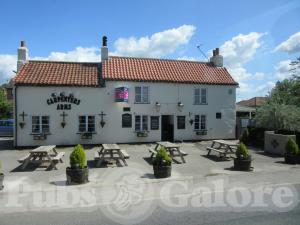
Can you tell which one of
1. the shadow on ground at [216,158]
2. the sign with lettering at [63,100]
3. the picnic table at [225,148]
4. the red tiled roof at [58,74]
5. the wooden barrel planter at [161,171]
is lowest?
the shadow on ground at [216,158]

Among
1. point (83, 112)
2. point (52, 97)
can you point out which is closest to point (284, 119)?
point (83, 112)

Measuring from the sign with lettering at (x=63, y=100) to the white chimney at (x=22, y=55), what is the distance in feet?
12.1

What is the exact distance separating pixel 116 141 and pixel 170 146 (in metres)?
7.67

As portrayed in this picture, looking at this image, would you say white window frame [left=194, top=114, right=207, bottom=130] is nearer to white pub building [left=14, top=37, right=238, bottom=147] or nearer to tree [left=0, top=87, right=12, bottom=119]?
white pub building [left=14, top=37, right=238, bottom=147]

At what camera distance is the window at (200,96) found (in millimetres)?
22875

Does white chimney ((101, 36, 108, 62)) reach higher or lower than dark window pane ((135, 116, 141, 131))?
higher

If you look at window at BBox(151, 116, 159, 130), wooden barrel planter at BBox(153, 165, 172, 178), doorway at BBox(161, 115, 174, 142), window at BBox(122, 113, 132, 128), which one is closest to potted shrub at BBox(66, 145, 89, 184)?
wooden barrel planter at BBox(153, 165, 172, 178)

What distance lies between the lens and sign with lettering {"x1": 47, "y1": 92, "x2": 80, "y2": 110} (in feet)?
64.5

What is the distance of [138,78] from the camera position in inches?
843

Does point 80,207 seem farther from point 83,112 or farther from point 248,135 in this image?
point 248,135

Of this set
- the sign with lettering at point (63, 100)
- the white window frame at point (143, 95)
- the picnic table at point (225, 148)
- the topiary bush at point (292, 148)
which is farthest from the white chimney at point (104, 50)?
the topiary bush at point (292, 148)

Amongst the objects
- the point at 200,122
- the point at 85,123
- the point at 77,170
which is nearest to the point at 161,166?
the point at 77,170

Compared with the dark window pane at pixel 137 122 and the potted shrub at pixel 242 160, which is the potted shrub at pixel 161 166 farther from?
the dark window pane at pixel 137 122

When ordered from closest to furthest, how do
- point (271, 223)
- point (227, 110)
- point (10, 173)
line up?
1. point (271, 223)
2. point (10, 173)
3. point (227, 110)
